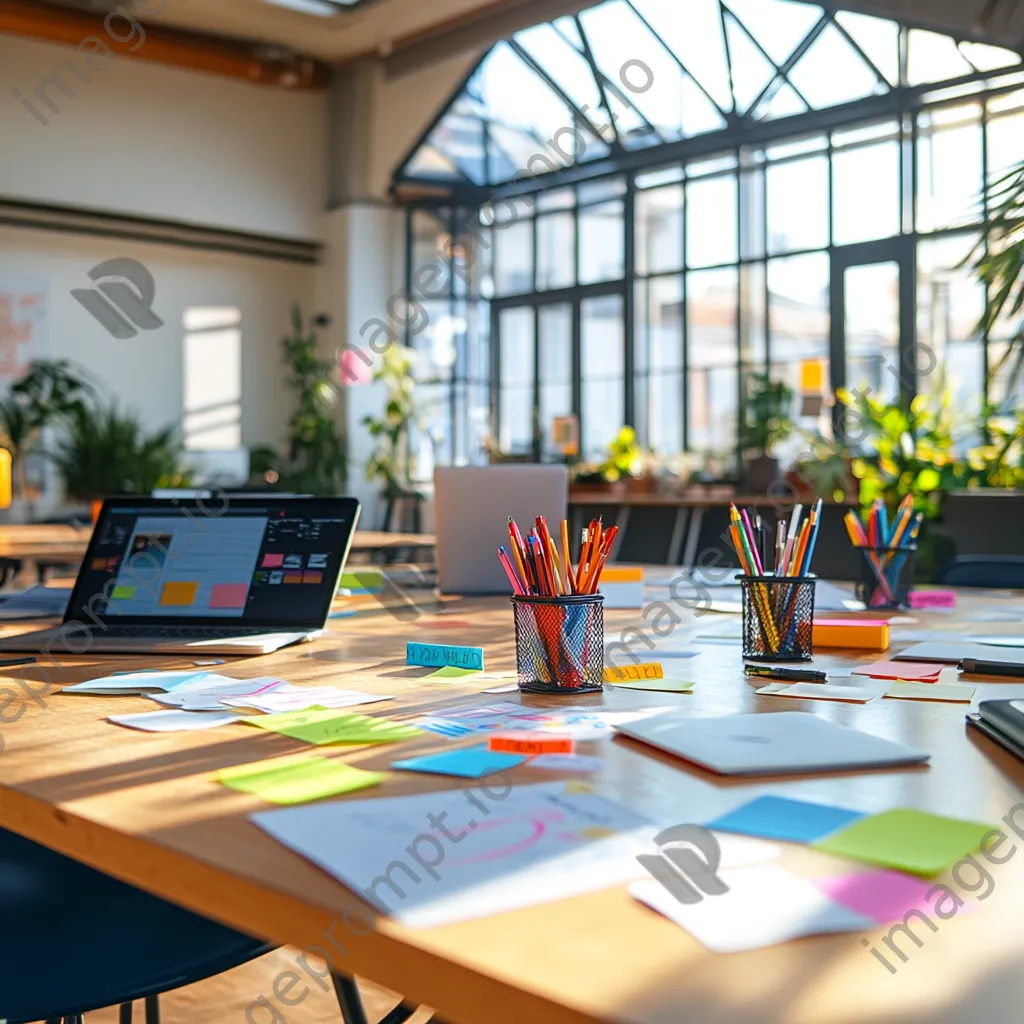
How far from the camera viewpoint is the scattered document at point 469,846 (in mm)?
610

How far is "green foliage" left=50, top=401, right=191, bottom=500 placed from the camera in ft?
30.6

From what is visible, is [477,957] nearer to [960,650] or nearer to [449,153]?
[960,650]

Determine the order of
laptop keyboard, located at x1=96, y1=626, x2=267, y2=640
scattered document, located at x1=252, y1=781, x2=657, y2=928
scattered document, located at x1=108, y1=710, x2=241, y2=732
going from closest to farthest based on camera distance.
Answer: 1. scattered document, located at x1=252, y1=781, x2=657, y2=928
2. scattered document, located at x1=108, y1=710, x2=241, y2=732
3. laptop keyboard, located at x1=96, y1=626, x2=267, y2=640

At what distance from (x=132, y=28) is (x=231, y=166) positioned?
4.87ft

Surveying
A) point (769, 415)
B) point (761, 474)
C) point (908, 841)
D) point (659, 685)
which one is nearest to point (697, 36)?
point (769, 415)

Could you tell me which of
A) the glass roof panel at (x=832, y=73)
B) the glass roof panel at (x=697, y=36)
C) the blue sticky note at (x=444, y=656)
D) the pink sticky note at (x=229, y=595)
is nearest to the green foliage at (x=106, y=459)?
the glass roof panel at (x=697, y=36)

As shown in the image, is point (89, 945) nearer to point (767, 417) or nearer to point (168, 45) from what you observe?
point (767, 417)

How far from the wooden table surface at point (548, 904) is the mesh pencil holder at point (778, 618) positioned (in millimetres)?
118

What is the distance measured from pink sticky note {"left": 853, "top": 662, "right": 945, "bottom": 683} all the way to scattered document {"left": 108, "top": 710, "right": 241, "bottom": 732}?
28.1 inches

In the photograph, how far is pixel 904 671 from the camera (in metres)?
1.34

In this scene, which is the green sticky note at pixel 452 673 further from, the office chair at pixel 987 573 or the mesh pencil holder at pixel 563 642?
the office chair at pixel 987 573

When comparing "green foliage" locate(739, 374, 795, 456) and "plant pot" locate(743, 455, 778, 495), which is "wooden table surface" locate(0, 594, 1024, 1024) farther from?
"green foliage" locate(739, 374, 795, 456)

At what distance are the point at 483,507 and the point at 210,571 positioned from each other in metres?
0.74

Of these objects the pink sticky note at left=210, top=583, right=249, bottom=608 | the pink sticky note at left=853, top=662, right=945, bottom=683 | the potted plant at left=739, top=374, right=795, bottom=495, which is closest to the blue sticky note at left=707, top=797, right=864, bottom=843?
the pink sticky note at left=853, top=662, right=945, bottom=683
